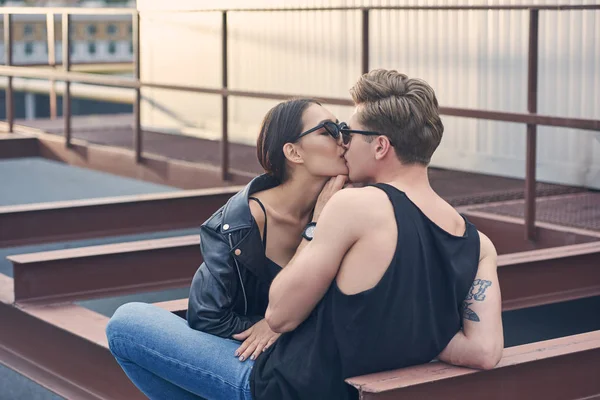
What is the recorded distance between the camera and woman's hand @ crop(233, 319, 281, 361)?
120 inches

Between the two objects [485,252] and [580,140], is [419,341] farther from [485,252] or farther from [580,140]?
[580,140]

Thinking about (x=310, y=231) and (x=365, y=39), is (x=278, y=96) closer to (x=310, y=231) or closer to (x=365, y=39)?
(x=365, y=39)

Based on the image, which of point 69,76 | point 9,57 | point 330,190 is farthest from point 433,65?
point 330,190

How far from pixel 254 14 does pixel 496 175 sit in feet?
9.67

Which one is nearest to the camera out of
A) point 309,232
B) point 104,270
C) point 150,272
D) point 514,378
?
point 309,232

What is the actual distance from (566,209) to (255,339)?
3.69 meters

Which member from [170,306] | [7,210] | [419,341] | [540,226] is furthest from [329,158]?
[7,210]

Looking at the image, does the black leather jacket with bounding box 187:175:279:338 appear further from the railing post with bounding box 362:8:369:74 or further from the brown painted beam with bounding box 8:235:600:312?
the railing post with bounding box 362:8:369:74

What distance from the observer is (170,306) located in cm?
411

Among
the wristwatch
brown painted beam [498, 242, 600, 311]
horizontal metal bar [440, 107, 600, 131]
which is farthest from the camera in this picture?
horizontal metal bar [440, 107, 600, 131]

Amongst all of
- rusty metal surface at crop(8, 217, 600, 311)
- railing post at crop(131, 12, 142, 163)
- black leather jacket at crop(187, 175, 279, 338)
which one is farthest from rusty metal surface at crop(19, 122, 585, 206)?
black leather jacket at crop(187, 175, 279, 338)

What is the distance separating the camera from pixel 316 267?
2768 mm

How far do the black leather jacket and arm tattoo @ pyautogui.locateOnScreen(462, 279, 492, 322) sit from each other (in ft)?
1.90

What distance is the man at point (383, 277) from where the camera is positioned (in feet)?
9.05
